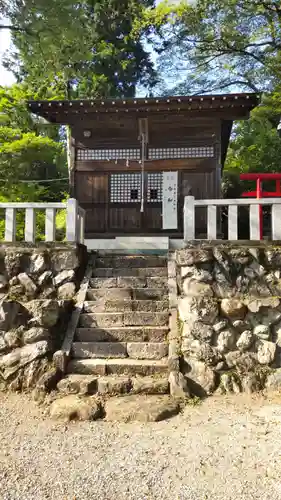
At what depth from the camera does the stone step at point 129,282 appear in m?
6.71

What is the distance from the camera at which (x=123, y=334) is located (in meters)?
5.72

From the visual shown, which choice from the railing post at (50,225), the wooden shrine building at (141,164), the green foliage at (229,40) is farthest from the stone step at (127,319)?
the green foliage at (229,40)

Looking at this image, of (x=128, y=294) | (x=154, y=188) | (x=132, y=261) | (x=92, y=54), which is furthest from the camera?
(x=92, y=54)

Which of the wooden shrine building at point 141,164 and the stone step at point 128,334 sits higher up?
the wooden shrine building at point 141,164

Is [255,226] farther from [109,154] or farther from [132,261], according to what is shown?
[109,154]

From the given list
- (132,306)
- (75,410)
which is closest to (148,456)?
(75,410)

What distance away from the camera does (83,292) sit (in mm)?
6484

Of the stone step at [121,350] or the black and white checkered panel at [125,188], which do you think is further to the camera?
the black and white checkered panel at [125,188]

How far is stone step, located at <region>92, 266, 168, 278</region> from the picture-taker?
7039 mm

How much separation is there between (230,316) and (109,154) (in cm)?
679

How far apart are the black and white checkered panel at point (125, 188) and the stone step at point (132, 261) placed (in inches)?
135

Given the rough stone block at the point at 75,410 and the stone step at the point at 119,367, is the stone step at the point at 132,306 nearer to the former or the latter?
the stone step at the point at 119,367

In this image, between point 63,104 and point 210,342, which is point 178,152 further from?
point 210,342

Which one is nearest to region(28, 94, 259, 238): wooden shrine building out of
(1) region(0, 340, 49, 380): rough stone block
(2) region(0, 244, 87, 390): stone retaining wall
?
(2) region(0, 244, 87, 390): stone retaining wall
